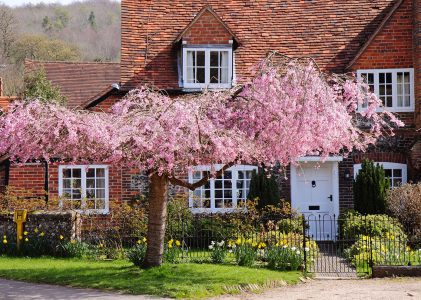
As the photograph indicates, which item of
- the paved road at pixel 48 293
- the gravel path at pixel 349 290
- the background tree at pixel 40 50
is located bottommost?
the gravel path at pixel 349 290

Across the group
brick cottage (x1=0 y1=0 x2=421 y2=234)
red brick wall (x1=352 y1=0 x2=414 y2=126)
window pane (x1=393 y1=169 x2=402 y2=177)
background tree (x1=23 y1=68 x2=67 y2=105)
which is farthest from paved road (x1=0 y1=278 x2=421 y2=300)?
background tree (x1=23 y1=68 x2=67 y2=105)

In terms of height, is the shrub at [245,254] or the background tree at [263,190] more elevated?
the background tree at [263,190]

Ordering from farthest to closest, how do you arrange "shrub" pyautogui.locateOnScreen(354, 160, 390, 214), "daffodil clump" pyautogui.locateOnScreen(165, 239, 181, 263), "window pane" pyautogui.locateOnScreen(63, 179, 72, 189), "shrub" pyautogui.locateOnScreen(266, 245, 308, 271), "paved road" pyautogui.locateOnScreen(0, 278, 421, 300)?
"window pane" pyautogui.locateOnScreen(63, 179, 72, 189)
"shrub" pyautogui.locateOnScreen(354, 160, 390, 214)
"daffodil clump" pyautogui.locateOnScreen(165, 239, 181, 263)
"shrub" pyautogui.locateOnScreen(266, 245, 308, 271)
"paved road" pyautogui.locateOnScreen(0, 278, 421, 300)

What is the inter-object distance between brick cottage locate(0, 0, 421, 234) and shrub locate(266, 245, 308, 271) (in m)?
6.69

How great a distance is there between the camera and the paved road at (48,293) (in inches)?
506

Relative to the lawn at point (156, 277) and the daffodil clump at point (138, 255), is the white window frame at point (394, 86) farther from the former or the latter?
the daffodil clump at point (138, 255)

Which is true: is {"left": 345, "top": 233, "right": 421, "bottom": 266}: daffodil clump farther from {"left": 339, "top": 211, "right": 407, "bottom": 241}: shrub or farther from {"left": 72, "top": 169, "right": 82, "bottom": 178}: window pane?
{"left": 72, "top": 169, "right": 82, "bottom": 178}: window pane

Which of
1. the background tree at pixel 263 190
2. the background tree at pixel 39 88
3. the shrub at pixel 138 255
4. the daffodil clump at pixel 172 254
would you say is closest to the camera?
the shrub at pixel 138 255

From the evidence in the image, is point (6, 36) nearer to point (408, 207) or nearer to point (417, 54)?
point (417, 54)

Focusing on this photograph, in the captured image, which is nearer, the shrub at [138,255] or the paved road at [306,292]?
the paved road at [306,292]

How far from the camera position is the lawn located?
13.6 metres

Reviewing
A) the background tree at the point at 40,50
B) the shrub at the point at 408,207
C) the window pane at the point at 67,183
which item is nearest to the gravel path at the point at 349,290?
the shrub at the point at 408,207

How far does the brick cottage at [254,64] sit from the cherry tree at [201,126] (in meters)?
8.43

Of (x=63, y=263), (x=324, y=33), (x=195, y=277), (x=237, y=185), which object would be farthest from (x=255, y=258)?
(x=324, y=33)
